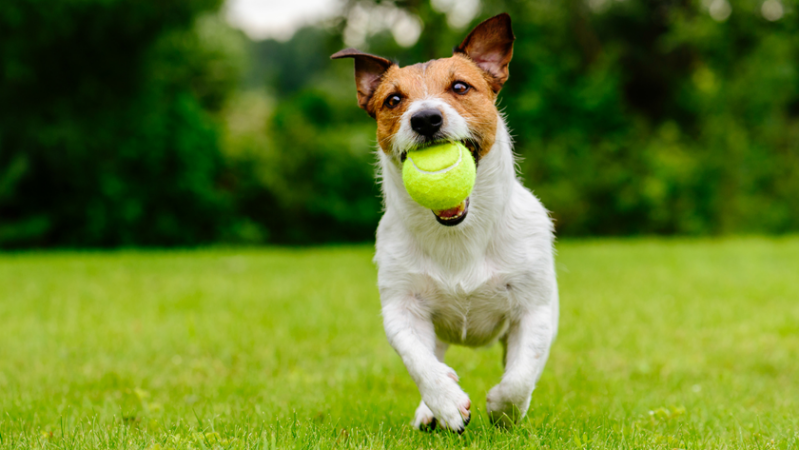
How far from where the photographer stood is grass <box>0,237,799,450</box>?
126 inches

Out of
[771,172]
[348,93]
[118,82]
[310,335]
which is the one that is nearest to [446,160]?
[310,335]

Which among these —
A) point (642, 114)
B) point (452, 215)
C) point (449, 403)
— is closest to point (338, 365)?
point (449, 403)

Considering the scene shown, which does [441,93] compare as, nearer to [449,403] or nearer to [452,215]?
[452,215]

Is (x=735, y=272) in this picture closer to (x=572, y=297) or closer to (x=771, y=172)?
(x=572, y=297)

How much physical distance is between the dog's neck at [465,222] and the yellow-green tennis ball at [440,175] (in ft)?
0.83

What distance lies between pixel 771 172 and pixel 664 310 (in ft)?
47.7

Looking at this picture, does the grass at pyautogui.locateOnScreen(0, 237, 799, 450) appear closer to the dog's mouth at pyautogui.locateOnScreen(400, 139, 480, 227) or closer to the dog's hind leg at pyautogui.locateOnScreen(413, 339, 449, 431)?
the dog's hind leg at pyautogui.locateOnScreen(413, 339, 449, 431)

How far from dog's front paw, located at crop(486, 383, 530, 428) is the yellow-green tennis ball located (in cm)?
89

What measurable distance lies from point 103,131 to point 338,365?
1278 centimetres

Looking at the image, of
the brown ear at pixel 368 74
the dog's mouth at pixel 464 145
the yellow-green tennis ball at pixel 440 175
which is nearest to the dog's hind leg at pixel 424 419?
the yellow-green tennis ball at pixel 440 175

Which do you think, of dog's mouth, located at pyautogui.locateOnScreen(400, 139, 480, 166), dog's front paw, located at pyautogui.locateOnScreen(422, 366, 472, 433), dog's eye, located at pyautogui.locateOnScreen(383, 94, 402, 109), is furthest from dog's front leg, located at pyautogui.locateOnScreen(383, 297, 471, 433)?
dog's eye, located at pyautogui.locateOnScreen(383, 94, 402, 109)

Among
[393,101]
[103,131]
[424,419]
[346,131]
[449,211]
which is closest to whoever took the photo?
[449,211]

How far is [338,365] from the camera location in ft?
17.0

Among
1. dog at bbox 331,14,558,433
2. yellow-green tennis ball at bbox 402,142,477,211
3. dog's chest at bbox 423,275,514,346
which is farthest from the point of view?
dog's chest at bbox 423,275,514,346
